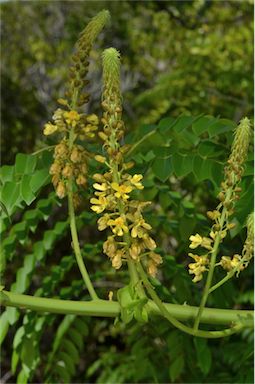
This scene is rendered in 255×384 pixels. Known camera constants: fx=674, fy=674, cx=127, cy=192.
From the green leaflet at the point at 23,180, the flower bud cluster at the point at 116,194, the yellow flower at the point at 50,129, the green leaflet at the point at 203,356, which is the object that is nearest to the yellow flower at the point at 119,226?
the flower bud cluster at the point at 116,194

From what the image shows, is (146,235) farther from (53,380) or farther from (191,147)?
(53,380)

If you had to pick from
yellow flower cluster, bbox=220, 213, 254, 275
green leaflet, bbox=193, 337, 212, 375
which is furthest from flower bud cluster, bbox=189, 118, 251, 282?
green leaflet, bbox=193, 337, 212, 375

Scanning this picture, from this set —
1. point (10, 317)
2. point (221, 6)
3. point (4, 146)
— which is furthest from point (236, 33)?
point (10, 317)

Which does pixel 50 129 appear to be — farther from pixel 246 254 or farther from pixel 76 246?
pixel 246 254

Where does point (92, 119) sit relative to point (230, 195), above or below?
above

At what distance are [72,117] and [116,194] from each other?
18 centimetres

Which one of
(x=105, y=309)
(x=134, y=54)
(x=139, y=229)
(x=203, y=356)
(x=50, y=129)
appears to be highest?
(x=134, y=54)

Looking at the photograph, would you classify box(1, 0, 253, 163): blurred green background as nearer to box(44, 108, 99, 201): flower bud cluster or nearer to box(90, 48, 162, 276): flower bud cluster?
box(44, 108, 99, 201): flower bud cluster

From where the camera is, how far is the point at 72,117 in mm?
939

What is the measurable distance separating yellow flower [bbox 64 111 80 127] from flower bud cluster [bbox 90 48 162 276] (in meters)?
0.10

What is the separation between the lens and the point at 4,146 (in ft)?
16.6

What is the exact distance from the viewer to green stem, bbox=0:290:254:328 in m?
0.87

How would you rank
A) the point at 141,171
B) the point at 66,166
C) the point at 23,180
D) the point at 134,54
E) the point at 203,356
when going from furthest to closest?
the point at 134,54 < the point at 203,356 < the point at 141,171 < the point at 23,180 < the point at 66,166

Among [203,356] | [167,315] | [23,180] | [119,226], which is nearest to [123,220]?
[119,226]
